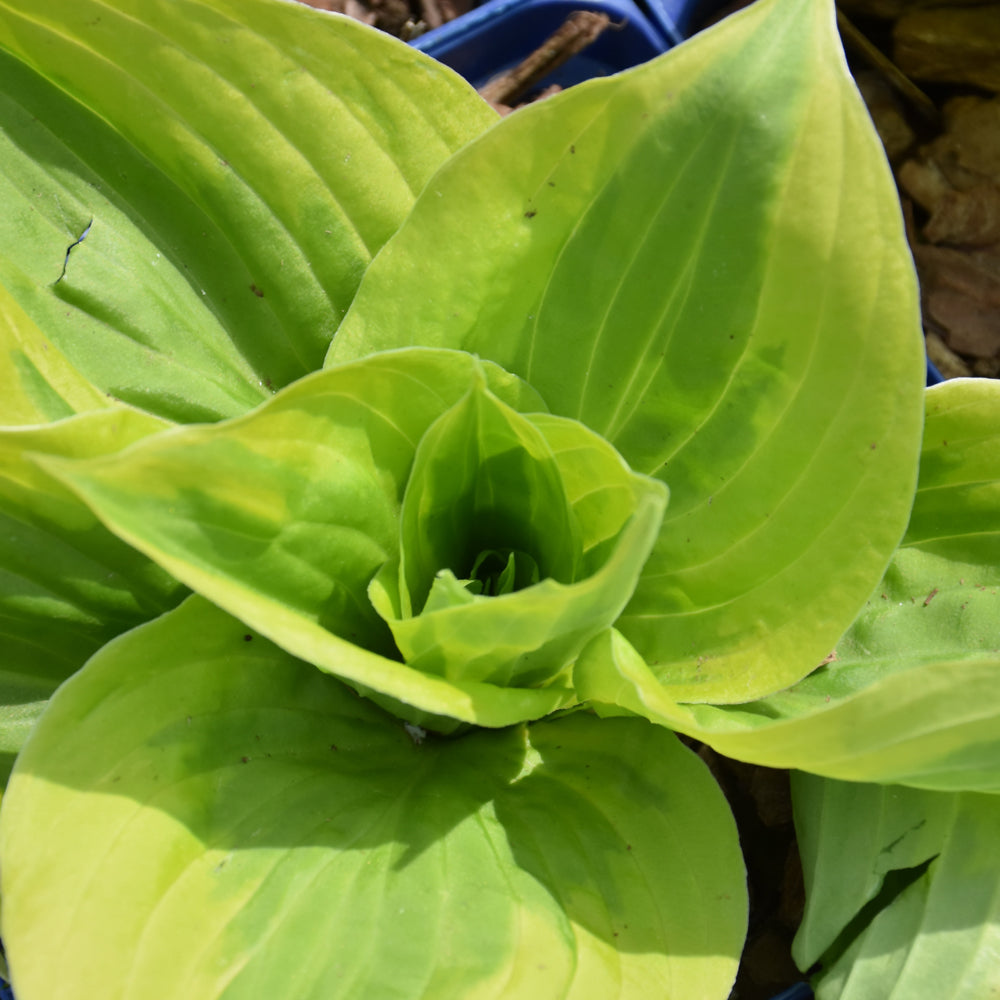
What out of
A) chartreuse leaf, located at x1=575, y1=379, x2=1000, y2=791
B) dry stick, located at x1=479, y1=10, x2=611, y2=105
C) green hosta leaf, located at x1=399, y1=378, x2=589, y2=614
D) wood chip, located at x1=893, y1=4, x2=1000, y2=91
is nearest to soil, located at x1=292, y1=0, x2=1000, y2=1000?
wood chip, located at x1=893, y1=4, x2=1000, y2=91

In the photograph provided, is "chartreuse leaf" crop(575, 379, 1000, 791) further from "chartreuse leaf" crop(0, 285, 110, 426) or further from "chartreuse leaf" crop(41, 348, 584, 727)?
"chartreuse leaf" crop(0, 285, 110, 426)

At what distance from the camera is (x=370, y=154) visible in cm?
76

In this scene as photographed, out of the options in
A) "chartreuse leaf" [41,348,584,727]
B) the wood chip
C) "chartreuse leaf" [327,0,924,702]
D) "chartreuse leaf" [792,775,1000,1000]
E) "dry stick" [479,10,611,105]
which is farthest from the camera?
the wood chip

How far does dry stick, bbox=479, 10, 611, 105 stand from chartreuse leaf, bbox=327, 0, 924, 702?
61 cm

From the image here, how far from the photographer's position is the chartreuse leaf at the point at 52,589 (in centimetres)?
65

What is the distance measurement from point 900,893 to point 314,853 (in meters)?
0.44

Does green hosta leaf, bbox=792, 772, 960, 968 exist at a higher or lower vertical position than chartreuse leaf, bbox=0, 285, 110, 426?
lower

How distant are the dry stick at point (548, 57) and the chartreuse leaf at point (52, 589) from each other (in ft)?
2.44

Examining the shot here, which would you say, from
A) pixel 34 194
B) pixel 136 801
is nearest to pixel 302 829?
pixel 136 801

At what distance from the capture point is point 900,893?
737 mm

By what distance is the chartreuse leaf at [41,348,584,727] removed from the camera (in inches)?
18.8

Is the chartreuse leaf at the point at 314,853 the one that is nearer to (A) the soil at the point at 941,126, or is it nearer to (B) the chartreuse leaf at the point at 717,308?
(B) the chartreuse leaf at the point at 717,308

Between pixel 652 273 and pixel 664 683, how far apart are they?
0.95 ft

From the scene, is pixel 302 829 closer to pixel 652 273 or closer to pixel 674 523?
pixel 674 523
